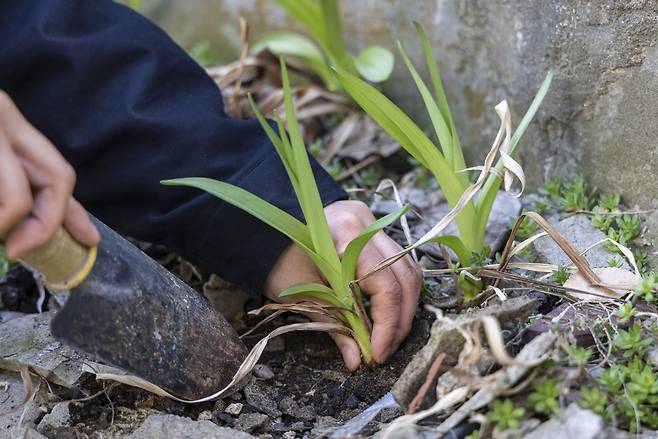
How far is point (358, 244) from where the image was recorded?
142cm

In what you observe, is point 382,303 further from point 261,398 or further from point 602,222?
point 602,222

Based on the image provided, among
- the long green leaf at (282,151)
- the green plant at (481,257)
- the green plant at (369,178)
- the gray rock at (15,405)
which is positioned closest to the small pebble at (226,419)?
the gray rock at (15,405)

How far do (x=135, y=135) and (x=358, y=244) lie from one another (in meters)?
0.59

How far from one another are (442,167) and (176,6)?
2.06m

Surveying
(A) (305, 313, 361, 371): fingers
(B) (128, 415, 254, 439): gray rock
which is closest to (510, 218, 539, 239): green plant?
(A) (305, 313, 361, 371): fingers

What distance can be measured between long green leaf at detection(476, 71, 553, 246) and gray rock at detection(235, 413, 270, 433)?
563 mm

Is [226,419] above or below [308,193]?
below

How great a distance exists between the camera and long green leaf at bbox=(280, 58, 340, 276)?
141 cm

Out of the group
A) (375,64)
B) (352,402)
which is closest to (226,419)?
(352,402)

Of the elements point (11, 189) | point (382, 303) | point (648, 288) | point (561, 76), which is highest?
point (11, 189)

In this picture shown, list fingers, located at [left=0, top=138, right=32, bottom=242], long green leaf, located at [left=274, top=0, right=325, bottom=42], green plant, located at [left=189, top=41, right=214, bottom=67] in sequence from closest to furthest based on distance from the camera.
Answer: fingers, located at [left=0, top=138, right=32, bottom=242], long green leaf, located at [left=274, top=0, right=325, bottom=42], green plant, located at [left=189, top=41, right=214, bottom=67]

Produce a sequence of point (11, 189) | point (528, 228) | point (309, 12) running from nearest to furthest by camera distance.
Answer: point (11, 189) < point (528, 228) < point (309, 12)

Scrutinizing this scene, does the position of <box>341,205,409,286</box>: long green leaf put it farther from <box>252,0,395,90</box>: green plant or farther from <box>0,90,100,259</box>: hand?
<box>252,0,395,90</box>: green plant

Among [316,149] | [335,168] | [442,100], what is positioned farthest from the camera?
[316,149]
